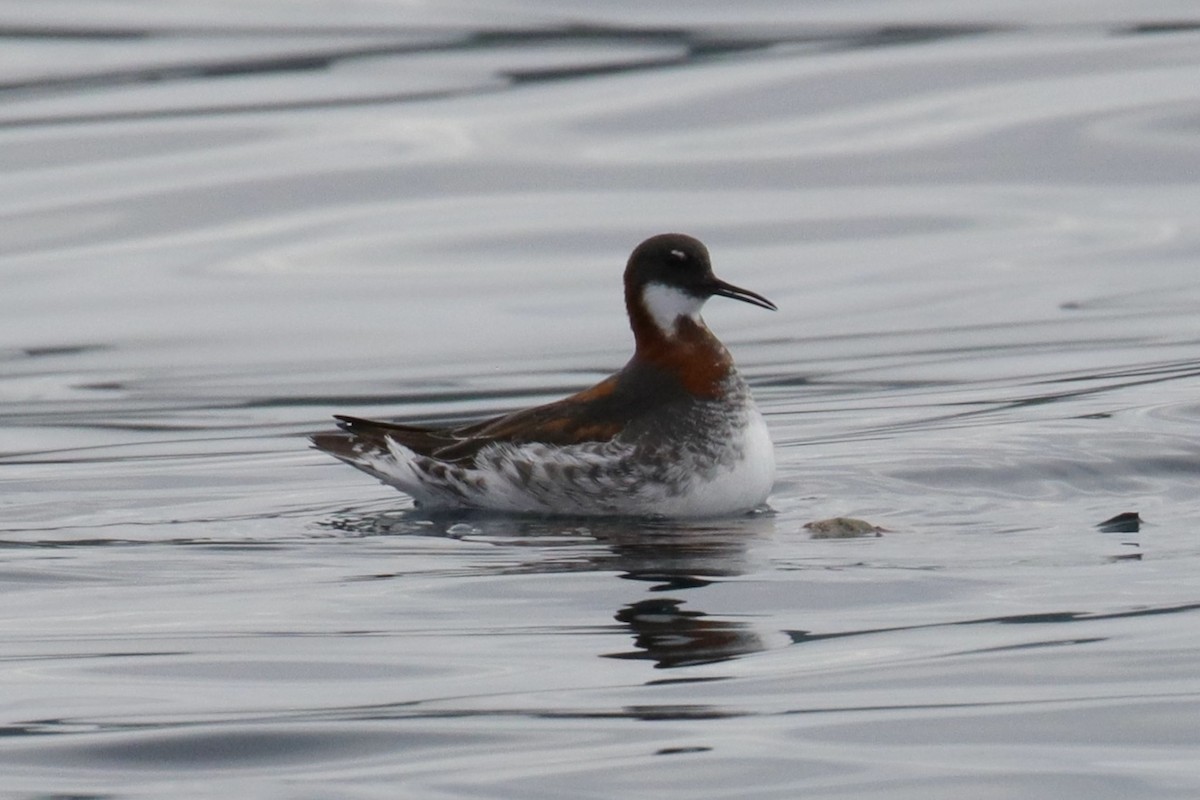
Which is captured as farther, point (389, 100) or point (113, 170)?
point (389, 100)

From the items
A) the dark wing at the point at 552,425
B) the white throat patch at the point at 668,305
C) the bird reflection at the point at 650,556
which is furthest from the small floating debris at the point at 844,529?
the white throat patch at the point at 668,305

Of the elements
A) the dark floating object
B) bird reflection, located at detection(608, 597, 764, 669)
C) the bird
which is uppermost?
the bird

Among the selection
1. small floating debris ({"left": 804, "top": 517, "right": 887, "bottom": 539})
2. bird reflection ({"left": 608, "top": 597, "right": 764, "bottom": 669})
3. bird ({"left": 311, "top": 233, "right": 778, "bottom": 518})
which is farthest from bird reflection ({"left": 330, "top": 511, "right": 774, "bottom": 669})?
small floating debris ({"left": 804, "top": 517, "right": 887, "bottom": 539})

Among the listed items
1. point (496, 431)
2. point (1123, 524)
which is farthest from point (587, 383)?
point (1123, 524)

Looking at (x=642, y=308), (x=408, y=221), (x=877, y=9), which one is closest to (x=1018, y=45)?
(x=877, y=9)

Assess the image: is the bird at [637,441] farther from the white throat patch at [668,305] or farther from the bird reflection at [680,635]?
the bird reflection at [680,635]

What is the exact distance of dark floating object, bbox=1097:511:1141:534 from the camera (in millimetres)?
9633

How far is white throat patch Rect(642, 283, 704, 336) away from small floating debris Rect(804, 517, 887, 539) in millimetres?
1695

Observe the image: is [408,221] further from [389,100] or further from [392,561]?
[392,561]

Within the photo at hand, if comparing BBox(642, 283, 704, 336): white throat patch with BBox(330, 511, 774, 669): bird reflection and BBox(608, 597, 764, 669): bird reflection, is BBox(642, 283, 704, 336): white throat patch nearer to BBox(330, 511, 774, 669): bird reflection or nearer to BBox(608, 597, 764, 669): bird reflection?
BBox(330, 511, 774, 669): bird reflection

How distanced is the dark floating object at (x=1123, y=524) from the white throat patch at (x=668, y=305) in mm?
2302

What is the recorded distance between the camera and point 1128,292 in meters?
18.3

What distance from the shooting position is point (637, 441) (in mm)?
10781

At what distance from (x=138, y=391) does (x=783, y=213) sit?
743 cm
